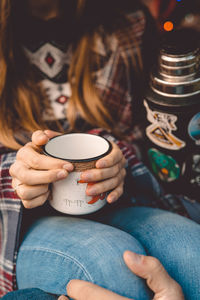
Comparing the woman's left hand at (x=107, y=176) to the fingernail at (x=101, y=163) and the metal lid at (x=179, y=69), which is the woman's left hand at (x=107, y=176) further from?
the metal lid at (x=179, y=69)

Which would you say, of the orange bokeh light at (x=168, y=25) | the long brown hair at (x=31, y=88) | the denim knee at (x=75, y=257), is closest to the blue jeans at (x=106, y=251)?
the denim knee at (x=75, y=257)

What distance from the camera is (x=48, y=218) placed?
29.1 inches

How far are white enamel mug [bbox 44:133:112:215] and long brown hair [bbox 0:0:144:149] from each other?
20 cm

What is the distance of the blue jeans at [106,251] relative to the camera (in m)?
0.58

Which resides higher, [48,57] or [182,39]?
[182,39]

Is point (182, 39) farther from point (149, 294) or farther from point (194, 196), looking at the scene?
point (149, 294)

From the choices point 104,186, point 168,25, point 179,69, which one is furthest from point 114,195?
point 168,25

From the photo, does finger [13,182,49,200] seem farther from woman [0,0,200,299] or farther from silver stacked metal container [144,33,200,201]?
silver stacked metal container [144,33,200,201]

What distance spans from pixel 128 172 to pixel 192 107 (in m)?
0.25

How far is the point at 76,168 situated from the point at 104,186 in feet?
0.26

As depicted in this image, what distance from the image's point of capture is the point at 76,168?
1.85 feet

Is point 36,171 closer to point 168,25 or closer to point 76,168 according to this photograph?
point 76,168

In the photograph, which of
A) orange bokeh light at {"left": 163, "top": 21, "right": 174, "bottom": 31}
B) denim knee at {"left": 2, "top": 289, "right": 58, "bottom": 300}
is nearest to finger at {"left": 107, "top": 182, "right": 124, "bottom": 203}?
denim knee at {"left": 2, "top": 289, "right": 58, "bottom": 300}

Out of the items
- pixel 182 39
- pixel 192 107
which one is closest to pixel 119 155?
pixel 192 107
